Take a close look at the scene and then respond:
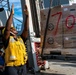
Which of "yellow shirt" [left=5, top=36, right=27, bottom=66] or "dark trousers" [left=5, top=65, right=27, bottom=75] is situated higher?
"yellow shirt" [left=5, top=36, right=27, bottom=66]

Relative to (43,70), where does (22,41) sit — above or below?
above

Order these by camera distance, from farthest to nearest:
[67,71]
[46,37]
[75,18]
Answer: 1. [67,71]
2. [46,37]
3. [75,18]

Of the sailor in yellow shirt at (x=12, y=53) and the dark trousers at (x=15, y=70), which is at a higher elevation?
the sailor in yellow shirt at (x=12, y=53)

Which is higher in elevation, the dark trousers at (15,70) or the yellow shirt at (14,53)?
the yellow shirt at (14,53)

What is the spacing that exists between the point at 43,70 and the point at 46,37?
226cm

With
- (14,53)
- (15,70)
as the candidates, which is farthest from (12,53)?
(15,70)

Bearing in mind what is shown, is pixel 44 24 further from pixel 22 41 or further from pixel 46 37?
pixel 22 41

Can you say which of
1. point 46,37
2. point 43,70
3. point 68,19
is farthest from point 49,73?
point 68,19

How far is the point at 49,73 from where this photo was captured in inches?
367

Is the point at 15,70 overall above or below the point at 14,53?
below

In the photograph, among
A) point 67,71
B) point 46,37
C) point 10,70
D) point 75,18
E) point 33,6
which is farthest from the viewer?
point 67,71

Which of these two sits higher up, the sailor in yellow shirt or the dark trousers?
the sailor in yellow shirt

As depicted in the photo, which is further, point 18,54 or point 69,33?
point 69,33

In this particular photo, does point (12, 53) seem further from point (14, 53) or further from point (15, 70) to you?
point (15, 70)
